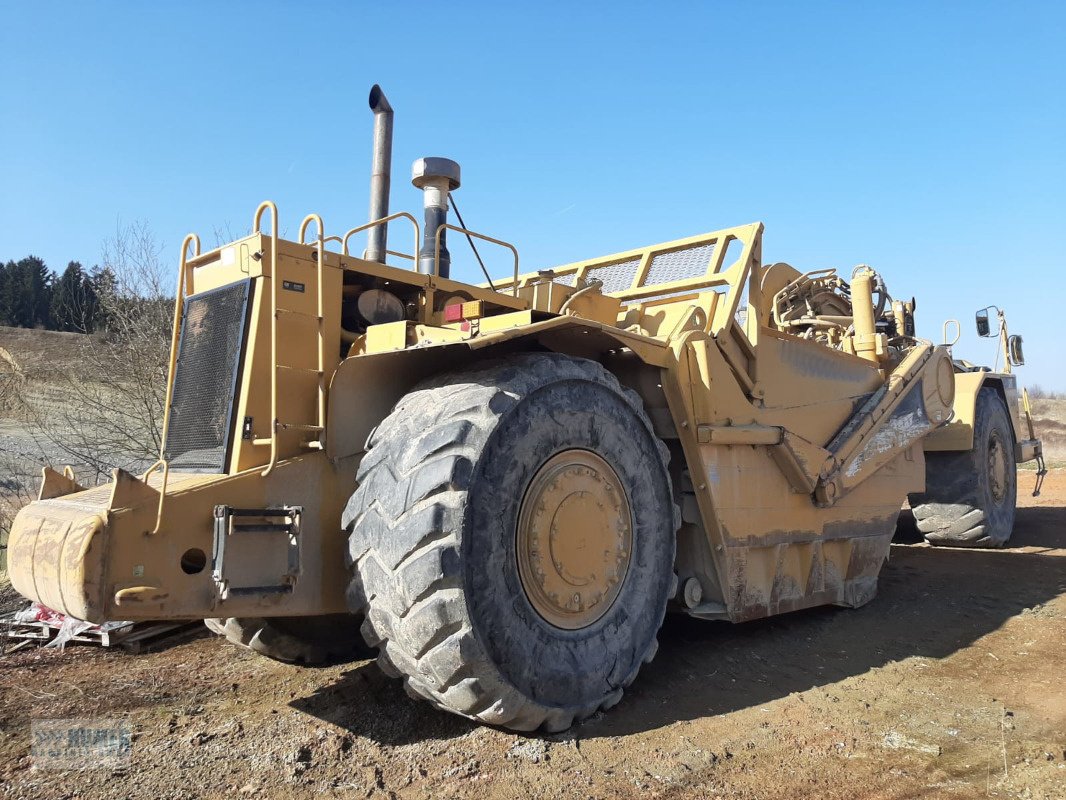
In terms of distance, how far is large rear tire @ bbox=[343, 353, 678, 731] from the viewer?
10.2ft

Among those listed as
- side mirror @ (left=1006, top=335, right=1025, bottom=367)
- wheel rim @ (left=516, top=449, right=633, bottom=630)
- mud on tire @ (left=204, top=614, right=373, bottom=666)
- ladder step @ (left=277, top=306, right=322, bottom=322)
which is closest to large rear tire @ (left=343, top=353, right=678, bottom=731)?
wheel rim @ (left=516, top=449, right=633, bottom=630)

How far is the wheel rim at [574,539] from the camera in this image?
3.52m

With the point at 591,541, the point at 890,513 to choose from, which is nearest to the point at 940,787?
the point at 591,541

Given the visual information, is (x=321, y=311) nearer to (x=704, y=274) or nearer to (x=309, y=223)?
(x=309, y=223)

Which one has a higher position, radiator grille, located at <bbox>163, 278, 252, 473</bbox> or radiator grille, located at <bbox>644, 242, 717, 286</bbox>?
radiator grille, located at <bbox>644, 242, 717, 286</bbox>

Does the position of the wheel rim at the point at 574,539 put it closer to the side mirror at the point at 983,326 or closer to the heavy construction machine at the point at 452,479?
the heavy construction machine at the point at 452,479

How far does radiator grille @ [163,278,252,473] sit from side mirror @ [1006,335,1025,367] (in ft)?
32.7

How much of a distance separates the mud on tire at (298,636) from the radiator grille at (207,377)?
0.95m

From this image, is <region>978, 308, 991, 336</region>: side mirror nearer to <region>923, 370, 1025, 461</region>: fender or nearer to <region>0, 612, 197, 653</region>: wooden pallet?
<region>923, 370, 1025, 461</region>: fender

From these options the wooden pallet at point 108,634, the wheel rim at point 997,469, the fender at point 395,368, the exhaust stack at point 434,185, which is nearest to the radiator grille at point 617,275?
the exhaust stack at point 434,185

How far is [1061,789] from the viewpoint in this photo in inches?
122

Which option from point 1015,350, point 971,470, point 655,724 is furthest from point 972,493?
point 655,724

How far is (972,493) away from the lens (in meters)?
8.84

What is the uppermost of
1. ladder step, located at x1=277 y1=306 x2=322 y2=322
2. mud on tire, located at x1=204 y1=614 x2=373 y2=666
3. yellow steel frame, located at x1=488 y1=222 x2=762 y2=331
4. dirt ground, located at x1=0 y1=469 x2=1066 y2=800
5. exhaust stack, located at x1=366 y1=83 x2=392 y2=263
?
exhaust stack, located at x1=366 y1=83 x2=392 y2=263
